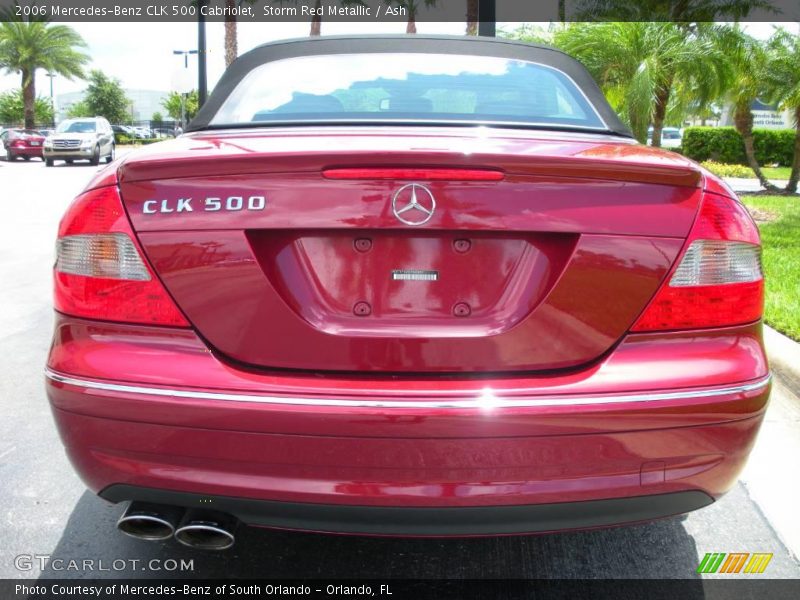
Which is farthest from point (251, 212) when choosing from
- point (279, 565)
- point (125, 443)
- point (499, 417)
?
point (279, 565)

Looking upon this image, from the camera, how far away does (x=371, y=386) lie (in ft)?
6.30

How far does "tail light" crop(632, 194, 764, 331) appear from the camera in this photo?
79.3 inches

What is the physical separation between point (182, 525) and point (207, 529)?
87 millimetres

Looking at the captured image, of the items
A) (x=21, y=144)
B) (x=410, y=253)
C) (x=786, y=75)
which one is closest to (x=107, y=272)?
(x=410, y=253)

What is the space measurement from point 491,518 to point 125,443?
937 millimetres

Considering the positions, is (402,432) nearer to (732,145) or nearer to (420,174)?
(420,174)

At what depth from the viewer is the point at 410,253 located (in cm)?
196

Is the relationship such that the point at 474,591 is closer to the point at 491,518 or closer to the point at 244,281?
the point at 491,518

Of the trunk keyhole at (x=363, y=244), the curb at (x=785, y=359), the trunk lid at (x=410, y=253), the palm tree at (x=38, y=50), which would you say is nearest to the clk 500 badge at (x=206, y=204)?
the trunk lid at (x=410, y=253)

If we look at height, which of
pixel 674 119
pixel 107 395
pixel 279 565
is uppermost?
pixel 674 119

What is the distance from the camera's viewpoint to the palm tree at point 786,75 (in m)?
17.3

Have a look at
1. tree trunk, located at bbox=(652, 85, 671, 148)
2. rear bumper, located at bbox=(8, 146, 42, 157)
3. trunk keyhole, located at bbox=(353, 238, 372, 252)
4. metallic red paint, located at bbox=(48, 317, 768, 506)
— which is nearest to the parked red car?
rear bumper, located at bbox=(8, 146, 42, 157)

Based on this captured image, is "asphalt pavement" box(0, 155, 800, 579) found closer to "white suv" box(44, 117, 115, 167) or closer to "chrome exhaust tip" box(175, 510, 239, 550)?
"chrome exhaust tip" box(175, 510, 239, 550)

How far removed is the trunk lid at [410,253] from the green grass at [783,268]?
3.64m
